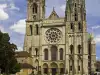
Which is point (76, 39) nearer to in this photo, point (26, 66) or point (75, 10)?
point (75, 10)

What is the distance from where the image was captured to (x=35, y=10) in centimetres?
10275

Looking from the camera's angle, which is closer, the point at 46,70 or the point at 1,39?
the point at 1,39

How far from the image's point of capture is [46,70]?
9831cm

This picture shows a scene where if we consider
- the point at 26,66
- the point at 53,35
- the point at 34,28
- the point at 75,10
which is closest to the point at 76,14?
the point at 75,10

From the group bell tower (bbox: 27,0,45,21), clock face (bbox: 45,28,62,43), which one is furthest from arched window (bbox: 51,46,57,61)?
bell tower (bbox: 27,0,45,21)

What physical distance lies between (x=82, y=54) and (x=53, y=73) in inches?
437

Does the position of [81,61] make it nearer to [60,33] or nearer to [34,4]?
[60,33]

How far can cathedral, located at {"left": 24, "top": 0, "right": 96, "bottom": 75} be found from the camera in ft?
312

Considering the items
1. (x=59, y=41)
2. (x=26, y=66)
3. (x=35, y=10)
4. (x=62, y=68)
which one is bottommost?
(x=62, y=68)

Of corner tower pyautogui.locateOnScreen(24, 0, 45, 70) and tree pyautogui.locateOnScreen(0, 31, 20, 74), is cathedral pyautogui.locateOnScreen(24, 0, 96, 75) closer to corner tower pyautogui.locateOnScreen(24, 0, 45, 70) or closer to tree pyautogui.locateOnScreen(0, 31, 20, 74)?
corner tower pyautogui.locateOnScreen(24, 0, 45, 70)

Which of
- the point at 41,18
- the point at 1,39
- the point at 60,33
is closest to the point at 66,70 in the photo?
the point at 60,33

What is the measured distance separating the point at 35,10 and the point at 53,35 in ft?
35.0

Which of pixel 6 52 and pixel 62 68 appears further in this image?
pixel 62 68

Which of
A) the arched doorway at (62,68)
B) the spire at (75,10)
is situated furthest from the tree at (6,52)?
the spire at (75,10)
